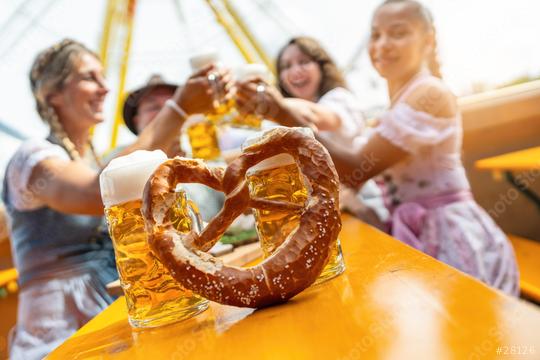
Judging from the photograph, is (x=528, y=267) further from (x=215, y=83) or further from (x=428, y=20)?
(x=215, y=83)

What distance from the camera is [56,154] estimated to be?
1635 millimetres

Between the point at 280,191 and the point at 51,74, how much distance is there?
1.52 m

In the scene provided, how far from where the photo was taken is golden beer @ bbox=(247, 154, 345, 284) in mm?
804

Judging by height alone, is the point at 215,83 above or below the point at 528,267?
above

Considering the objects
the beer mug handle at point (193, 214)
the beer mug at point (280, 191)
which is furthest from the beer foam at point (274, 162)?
the beer mug handle at point (193, 214)

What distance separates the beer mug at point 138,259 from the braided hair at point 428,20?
A: 144cm

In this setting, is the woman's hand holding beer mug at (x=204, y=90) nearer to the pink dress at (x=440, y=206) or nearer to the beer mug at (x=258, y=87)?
the beer mug at (x=258, y=87)

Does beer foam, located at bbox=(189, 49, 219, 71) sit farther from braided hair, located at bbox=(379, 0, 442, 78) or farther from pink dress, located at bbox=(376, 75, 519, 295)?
braided hair, located at bbox=(379, 0, 442, 78)

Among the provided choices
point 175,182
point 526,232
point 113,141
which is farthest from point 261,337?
point 113,141

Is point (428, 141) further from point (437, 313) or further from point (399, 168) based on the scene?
point (437, 313)

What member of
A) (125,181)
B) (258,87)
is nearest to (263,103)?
(258,87)

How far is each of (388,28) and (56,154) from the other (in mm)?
1233

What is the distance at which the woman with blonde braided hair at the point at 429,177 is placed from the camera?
1532 millimetres

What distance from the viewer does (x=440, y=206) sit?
1621 mm
